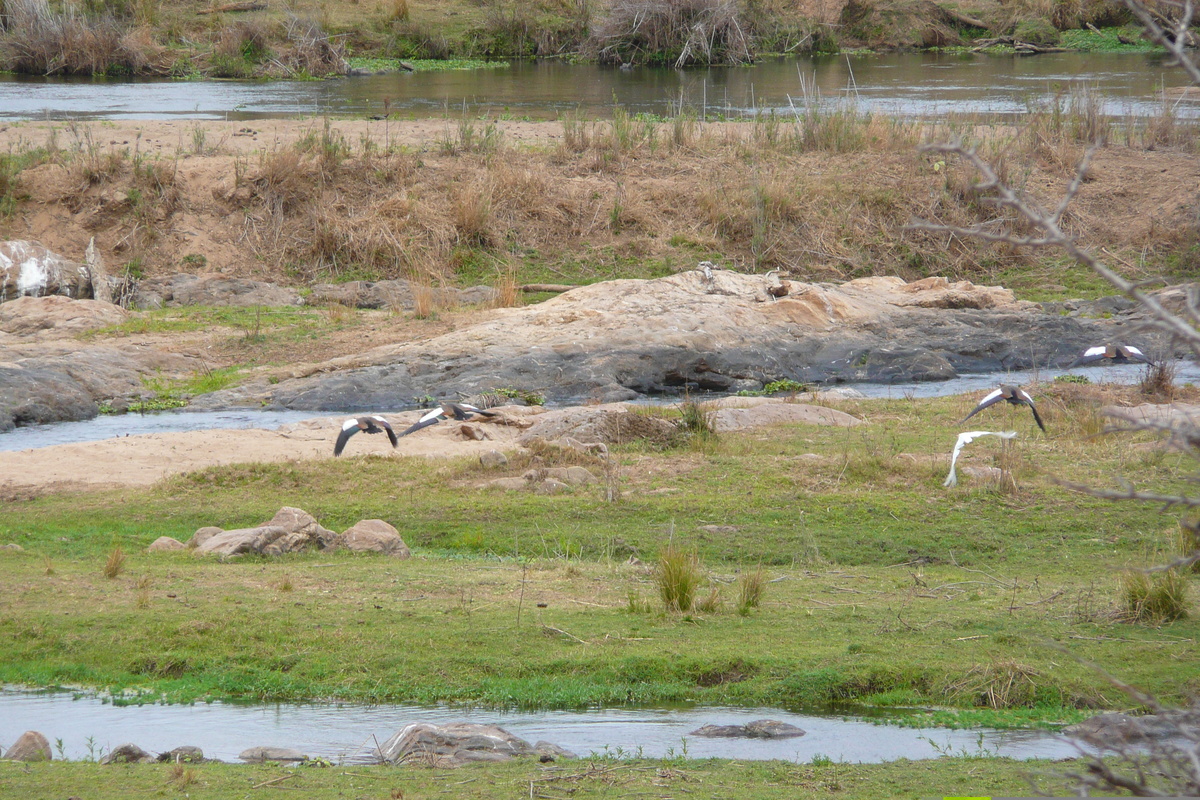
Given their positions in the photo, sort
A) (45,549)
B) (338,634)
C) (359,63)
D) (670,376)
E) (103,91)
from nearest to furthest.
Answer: (338,634)
(45,549)
(670,376)
(103,91)
(359,63)

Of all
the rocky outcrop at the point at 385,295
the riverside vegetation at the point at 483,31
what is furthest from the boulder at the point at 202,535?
the riverside vegetation at the point at 483,31

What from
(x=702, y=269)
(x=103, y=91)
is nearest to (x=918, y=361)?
(x=702, y=269)

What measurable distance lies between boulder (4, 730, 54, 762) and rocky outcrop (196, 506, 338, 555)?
3.20m

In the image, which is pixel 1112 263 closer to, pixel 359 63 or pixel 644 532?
pixel 644 532

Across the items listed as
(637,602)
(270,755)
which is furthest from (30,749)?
(637,602)

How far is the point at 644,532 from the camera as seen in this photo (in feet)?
31.2

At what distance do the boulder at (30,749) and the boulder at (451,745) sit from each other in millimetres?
1552

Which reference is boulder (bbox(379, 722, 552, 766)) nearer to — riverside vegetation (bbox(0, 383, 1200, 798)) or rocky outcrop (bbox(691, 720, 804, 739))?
riverside vegetation (bbox(0, 383, 1200, 798))

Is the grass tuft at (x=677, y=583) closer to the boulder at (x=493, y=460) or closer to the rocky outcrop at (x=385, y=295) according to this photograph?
the boulder at (x=493, y=460)

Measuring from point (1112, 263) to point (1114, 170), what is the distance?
11.1 feet

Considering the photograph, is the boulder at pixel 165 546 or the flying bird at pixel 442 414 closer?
the boulder at pixel 165 546

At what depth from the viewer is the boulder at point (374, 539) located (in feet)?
29.8

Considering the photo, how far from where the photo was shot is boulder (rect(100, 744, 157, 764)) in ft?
17.8

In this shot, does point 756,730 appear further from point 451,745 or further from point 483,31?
point 483,31
